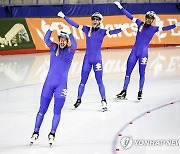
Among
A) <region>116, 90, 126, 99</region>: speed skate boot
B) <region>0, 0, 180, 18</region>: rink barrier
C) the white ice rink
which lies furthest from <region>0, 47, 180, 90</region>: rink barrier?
<region>0, 0, 180, 18</region>: rink barrier

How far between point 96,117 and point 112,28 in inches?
363

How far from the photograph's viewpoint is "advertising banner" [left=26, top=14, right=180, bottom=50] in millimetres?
14446

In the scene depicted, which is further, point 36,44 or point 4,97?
point 36,44

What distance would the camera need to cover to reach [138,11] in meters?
17.2

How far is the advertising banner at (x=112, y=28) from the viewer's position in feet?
47.4

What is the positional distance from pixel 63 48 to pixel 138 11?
1257cm

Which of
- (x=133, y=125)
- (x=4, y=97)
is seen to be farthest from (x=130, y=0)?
(x=133, y=125)

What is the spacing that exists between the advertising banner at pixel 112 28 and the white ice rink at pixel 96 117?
3.54 meters

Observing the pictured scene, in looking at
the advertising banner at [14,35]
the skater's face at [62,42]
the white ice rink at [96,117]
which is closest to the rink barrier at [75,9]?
the advertising banner at [14,35]

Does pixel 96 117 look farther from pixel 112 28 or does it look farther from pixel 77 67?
pixel 112 28

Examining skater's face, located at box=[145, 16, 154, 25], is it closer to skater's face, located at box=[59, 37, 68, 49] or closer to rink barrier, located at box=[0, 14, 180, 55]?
skater's face, located at box=[59, 37, 68, 49]

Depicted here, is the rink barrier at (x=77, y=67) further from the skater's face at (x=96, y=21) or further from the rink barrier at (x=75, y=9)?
the skater's face at (x=96, y=21)

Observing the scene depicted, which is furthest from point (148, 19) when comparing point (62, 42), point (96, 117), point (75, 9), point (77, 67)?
point (75, 9)

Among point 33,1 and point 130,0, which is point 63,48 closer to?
point 33,1
